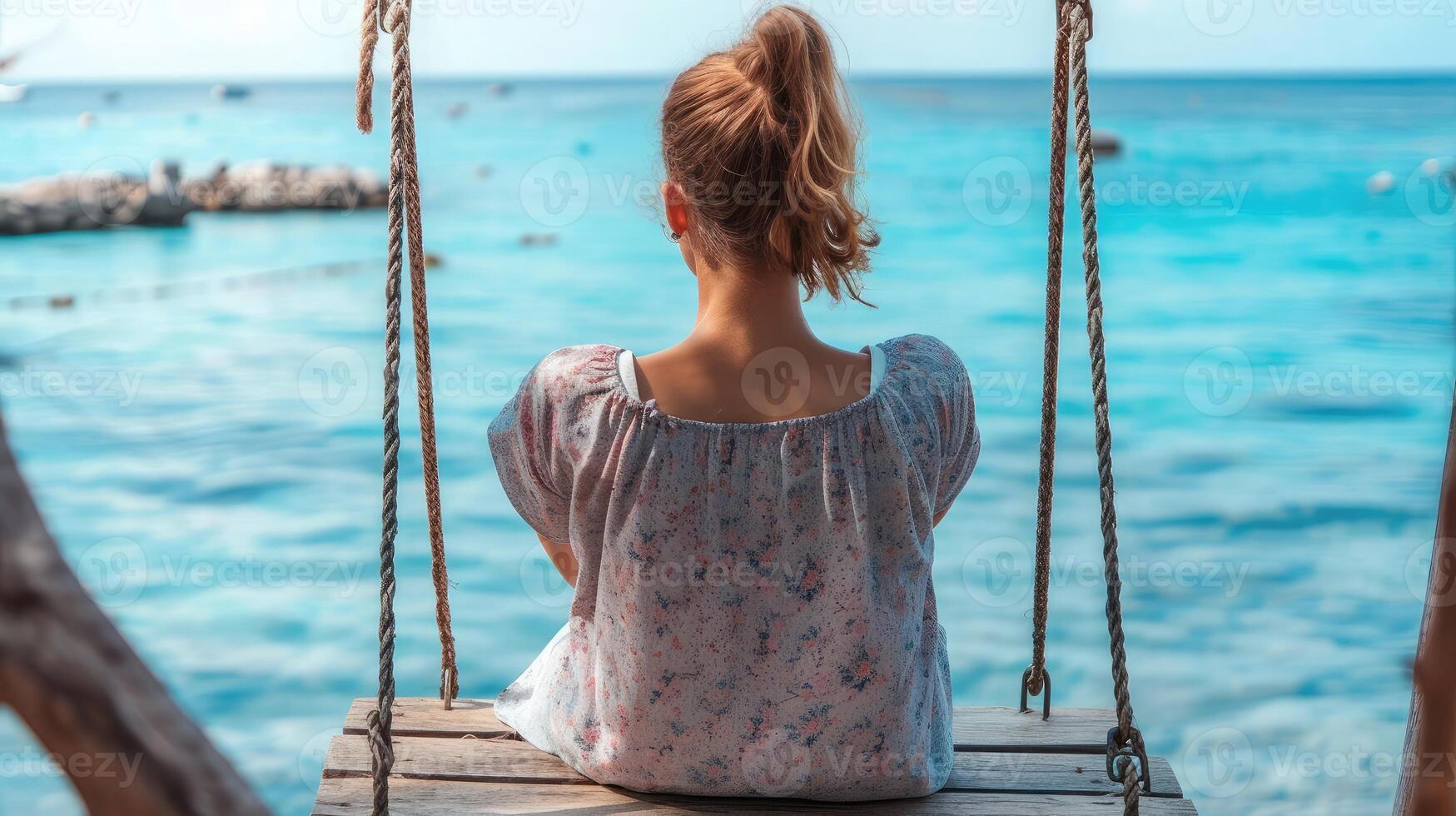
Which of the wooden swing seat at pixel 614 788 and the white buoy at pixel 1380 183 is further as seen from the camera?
the white buoy at pixel 1380 183

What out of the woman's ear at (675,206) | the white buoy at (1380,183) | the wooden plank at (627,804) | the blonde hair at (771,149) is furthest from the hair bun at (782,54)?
the white buoy at (1380,183)

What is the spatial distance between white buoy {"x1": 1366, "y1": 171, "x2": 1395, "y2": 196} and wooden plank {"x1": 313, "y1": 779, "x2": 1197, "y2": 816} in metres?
16.2

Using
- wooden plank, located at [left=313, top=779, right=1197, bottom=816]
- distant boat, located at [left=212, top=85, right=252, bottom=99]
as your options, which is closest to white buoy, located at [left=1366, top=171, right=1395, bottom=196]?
wooden plank, located at [left=313, top=779, right=1197, bottom=816]

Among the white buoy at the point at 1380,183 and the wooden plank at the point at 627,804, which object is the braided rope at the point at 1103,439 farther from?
the white buoy at the point at 1380,183

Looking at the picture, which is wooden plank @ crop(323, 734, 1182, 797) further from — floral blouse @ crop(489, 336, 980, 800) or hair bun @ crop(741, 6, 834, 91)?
hair bun @ crop(741, 6, 834, 91)

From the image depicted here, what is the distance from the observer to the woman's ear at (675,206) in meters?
1.38

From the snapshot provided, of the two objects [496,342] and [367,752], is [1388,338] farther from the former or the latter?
[367,752]

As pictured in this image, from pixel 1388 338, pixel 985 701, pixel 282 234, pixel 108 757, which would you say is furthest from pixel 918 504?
pixel 282 234

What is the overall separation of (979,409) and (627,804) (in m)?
6.58

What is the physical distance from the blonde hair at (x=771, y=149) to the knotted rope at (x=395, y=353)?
307 mm

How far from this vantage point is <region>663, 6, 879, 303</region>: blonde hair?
130 cm

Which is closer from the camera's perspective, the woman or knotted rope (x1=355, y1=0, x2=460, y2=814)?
knotted rope (x1=355, y1=0, x2=460, y2=814)

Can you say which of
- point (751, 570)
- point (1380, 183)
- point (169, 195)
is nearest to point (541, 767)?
point (751, 570)

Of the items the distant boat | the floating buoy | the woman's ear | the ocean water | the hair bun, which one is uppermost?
the distant boat
